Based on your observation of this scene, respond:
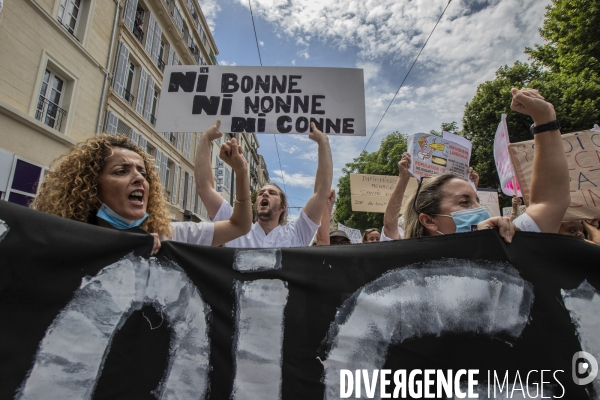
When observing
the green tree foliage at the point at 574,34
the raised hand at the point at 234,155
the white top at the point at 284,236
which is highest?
the green tree foliage at the point at 574,34

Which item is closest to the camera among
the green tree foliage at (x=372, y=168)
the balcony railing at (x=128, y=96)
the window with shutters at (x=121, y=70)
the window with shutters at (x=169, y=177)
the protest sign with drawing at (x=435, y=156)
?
the protest sign with drawing at (x=435, y=156)

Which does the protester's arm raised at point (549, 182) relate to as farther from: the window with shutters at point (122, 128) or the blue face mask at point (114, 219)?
the window with shutters at point (122, 128)

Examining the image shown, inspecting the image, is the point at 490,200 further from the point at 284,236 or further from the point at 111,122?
the point at 111,122

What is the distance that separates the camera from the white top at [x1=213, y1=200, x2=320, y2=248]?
8.95ft

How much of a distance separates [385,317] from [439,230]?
0.66 metres

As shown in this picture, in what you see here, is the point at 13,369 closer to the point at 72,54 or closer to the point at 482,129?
the point at 72,54

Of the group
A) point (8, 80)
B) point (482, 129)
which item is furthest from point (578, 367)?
point (482, 129)

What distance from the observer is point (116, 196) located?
5.68 ft

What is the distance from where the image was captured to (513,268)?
1459 millimetres

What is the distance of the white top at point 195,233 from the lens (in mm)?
1975

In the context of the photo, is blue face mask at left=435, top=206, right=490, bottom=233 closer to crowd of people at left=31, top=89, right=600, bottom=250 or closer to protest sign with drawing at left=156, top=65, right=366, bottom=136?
crowd of people at left=31, top=89, right=600, bottom=250

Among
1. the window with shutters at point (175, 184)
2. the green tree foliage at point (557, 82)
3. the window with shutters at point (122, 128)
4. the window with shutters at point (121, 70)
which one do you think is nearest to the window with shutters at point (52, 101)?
the window with shutters at point (121, 70)

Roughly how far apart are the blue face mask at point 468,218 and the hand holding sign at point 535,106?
509 mm

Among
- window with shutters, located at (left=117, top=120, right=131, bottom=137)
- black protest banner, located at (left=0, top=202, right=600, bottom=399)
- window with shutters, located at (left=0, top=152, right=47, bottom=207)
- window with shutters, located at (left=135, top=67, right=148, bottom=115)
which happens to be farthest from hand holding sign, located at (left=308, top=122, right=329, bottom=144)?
window with shutters, located at (left=135, top=67, right=148, bottom=115)
